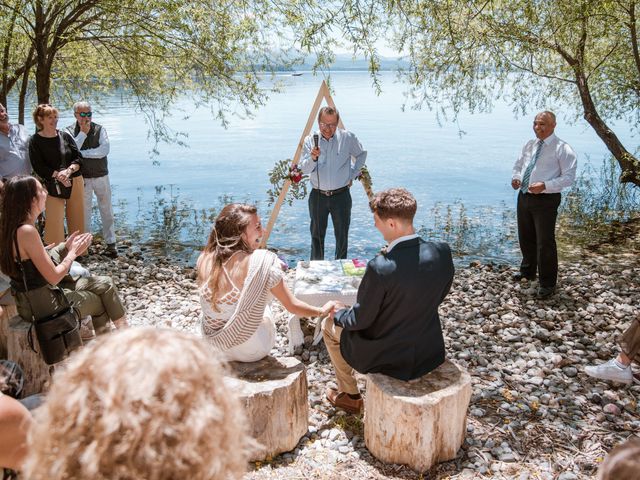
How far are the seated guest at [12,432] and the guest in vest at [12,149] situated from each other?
5582mm

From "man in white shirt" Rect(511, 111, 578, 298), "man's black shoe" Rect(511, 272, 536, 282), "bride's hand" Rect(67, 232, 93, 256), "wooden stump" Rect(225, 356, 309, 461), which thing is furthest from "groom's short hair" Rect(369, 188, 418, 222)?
"man's black shoe" Rect(511, 272, 536, 282)

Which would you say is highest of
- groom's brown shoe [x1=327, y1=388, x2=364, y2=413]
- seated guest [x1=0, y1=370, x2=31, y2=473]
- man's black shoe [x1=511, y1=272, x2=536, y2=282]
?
seated guest [x1=0, y1=370, x2=31, y2=473]

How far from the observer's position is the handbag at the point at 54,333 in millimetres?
4340

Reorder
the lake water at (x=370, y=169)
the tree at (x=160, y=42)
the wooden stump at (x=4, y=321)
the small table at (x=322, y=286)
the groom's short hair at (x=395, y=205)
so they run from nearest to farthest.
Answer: the groom's short hair at (x=395, y=205) < the wooden stump at (x=4, y=321) < the small table at (x=322, y=286) < the tree at (x=160, y=42) < the lake water at (x=370, y=169)

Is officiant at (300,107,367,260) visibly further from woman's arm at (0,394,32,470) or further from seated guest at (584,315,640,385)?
woman's arm at (0,394,32,470)

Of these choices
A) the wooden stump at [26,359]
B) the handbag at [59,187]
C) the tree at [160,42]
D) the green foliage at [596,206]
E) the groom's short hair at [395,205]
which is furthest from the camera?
the green foliage at [596,206]

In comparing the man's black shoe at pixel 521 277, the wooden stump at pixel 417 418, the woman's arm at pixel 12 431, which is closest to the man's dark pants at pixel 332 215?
the man's black shoe at pixel 521 277

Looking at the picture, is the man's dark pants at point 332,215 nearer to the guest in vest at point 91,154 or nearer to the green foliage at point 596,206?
the guest in vest at point 91,154

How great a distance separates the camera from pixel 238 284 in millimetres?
3912

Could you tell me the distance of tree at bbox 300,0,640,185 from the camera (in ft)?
21.0

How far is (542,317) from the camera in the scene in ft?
20.7

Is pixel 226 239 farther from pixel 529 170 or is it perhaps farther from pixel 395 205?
pixel 529 170

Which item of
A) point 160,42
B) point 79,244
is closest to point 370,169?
point 160,42

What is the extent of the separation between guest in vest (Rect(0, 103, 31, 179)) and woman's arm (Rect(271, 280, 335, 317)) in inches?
185
